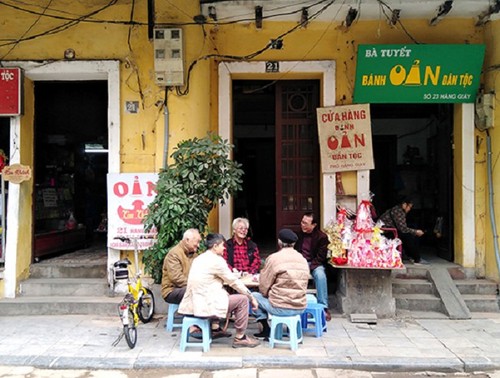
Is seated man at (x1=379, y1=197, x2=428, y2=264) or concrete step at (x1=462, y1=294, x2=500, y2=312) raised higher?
seated man at (x1=379, y1=197, x2=428, y2=264)

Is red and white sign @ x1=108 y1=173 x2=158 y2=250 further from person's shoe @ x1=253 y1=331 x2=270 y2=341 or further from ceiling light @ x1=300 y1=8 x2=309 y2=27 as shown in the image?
ceiling light @ x1=300 y1=8 x2=309 y2=27

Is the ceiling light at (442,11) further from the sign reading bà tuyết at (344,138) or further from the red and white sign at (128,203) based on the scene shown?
the red and white sign at (128,203)

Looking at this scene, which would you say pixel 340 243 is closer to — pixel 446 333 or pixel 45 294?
pixel 446 333

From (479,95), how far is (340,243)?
345 centimetres

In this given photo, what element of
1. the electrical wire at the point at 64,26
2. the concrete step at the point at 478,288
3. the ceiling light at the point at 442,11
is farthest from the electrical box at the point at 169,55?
the concrete step at the point at 478,288

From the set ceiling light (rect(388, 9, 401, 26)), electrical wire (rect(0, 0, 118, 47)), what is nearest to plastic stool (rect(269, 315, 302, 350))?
ceiling light (rect(388, 9, 401, 26))

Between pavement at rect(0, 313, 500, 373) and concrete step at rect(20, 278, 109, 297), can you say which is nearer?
pavement at rect(0, 313, 500, 373)

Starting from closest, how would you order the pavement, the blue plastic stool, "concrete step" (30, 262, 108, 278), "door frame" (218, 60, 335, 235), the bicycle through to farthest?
the pavement, the bicycle, the blue plastic stool, "concrete step" (30, 262, 108, 278), "door frame" (218, 60, 335, 235)

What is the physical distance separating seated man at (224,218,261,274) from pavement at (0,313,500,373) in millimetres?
801

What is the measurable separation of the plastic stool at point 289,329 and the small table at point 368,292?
139 cm

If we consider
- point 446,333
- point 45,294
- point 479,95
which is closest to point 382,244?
point 446,333

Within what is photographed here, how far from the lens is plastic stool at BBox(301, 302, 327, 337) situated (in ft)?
18.5

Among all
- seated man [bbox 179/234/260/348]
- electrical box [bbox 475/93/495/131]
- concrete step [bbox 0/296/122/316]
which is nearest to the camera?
seated man [bbox 179/234/260/348]

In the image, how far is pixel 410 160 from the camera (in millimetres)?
Answer: 10969
